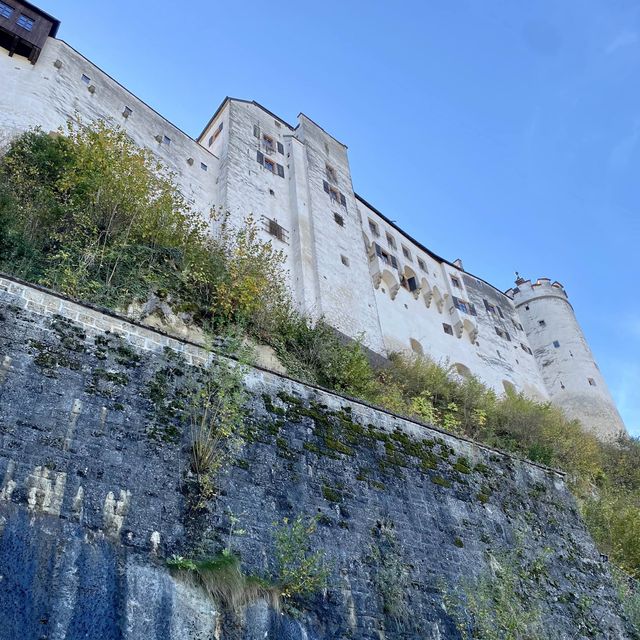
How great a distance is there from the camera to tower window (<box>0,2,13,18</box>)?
20.2 metres

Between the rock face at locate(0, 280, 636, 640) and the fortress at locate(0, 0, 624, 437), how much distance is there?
1212 centimetres

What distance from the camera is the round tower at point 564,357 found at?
34.1 metres

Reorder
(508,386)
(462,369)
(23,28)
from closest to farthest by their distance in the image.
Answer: (23,28), (462,369), (508,386)

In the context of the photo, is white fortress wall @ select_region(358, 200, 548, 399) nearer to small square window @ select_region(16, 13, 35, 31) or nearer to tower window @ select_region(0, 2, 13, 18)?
small square window @ select_region(16, 13, 35, 31)

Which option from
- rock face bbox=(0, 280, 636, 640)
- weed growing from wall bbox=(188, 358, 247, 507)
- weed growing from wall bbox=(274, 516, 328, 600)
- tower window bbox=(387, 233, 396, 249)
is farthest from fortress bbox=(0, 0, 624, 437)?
weed growing from wall bbox=(274, 516, 328, 600)

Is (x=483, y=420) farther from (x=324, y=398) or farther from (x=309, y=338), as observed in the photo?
(x=324, y=398)

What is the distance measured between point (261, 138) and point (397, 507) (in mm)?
22530

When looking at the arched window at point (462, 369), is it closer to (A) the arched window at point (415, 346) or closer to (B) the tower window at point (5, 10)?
(A) the arched window at point (415, 346)

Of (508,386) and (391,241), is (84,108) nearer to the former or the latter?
(391,241)

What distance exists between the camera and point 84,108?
21219mm

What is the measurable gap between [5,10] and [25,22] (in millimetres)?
680

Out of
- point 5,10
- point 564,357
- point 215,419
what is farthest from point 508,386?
point 5,10

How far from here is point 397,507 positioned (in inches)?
347

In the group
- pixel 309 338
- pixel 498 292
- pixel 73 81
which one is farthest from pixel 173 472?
pixel 498 292
